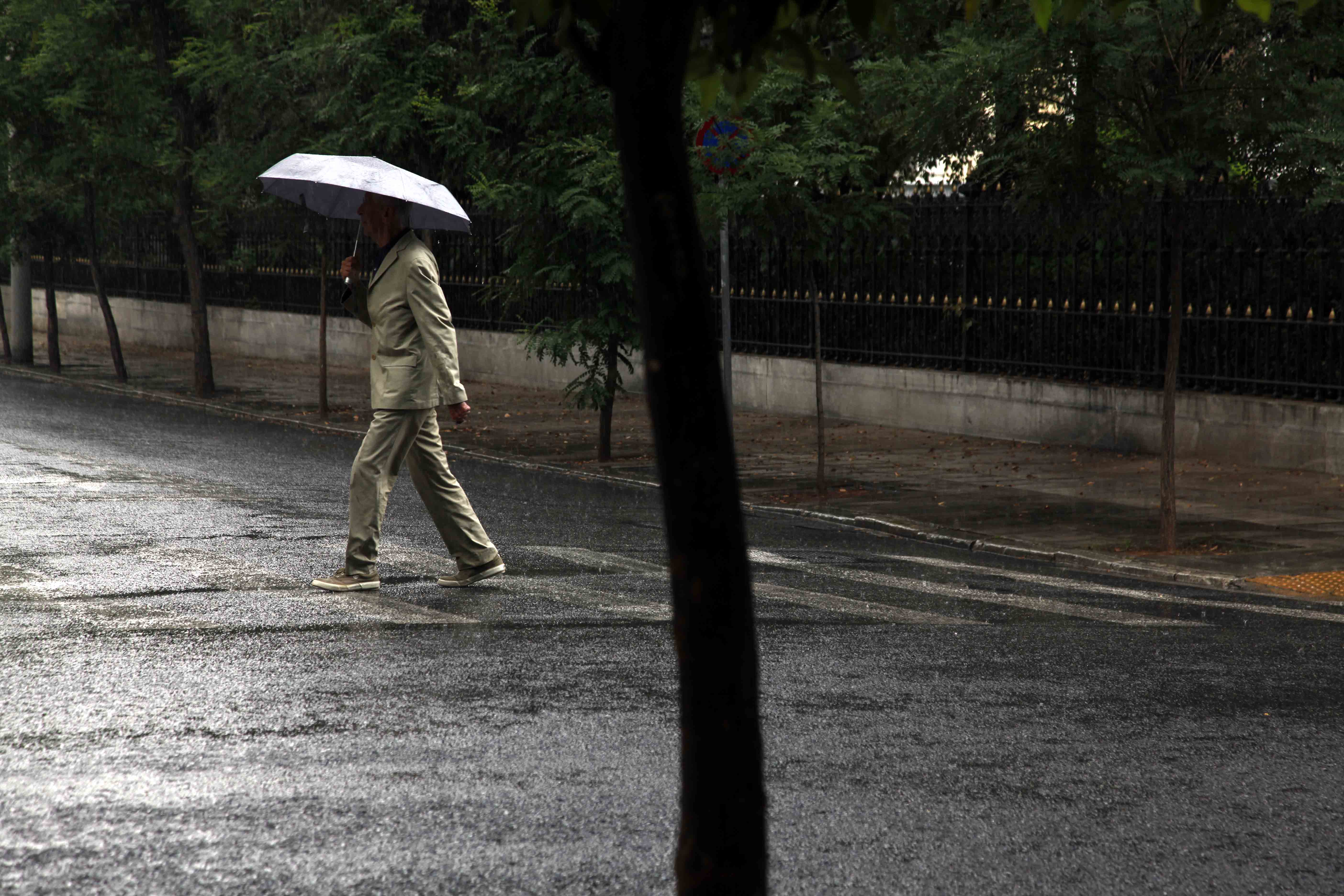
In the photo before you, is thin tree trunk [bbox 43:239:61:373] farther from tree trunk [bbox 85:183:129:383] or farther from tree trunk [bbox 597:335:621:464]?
tree trunk [bbox 597:335:621:464]

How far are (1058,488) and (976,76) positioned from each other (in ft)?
13.9

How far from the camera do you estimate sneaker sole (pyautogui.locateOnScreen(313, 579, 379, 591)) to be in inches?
356

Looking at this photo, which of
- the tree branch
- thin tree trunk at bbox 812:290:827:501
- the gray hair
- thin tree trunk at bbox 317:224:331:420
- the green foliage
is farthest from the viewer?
thin tree trunk at bbox 317:224:331:420

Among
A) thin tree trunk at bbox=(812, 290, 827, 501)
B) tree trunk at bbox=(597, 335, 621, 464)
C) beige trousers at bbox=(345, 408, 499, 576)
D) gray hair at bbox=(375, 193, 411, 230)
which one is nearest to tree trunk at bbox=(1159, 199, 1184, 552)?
thin tree trunk at bbox=(812, 290, 827, 501)

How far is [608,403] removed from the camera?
1642cm

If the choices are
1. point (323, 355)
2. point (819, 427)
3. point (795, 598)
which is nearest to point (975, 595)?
point (795, 598)

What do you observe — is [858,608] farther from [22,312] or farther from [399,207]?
[22,312]

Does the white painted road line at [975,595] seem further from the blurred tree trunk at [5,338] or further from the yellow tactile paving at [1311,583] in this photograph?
the blurred tree trunk at [5,338]

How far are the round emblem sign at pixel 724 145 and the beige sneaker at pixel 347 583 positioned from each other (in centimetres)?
586

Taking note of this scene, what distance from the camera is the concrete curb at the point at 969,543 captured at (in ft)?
33.7

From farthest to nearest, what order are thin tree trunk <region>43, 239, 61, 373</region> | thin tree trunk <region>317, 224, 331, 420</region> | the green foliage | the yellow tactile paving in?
thin tree trunk <region>43, 239, 61, 373</region> → thin tree trunk <region>317, 224, 331, 420</region> → the green foliage → the yellow tactile paving

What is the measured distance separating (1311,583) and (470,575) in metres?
4.70

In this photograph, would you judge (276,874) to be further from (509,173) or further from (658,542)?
(509,173)

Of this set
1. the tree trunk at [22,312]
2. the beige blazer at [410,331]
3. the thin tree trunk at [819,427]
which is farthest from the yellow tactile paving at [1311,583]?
the tree trunk at [22,312]
